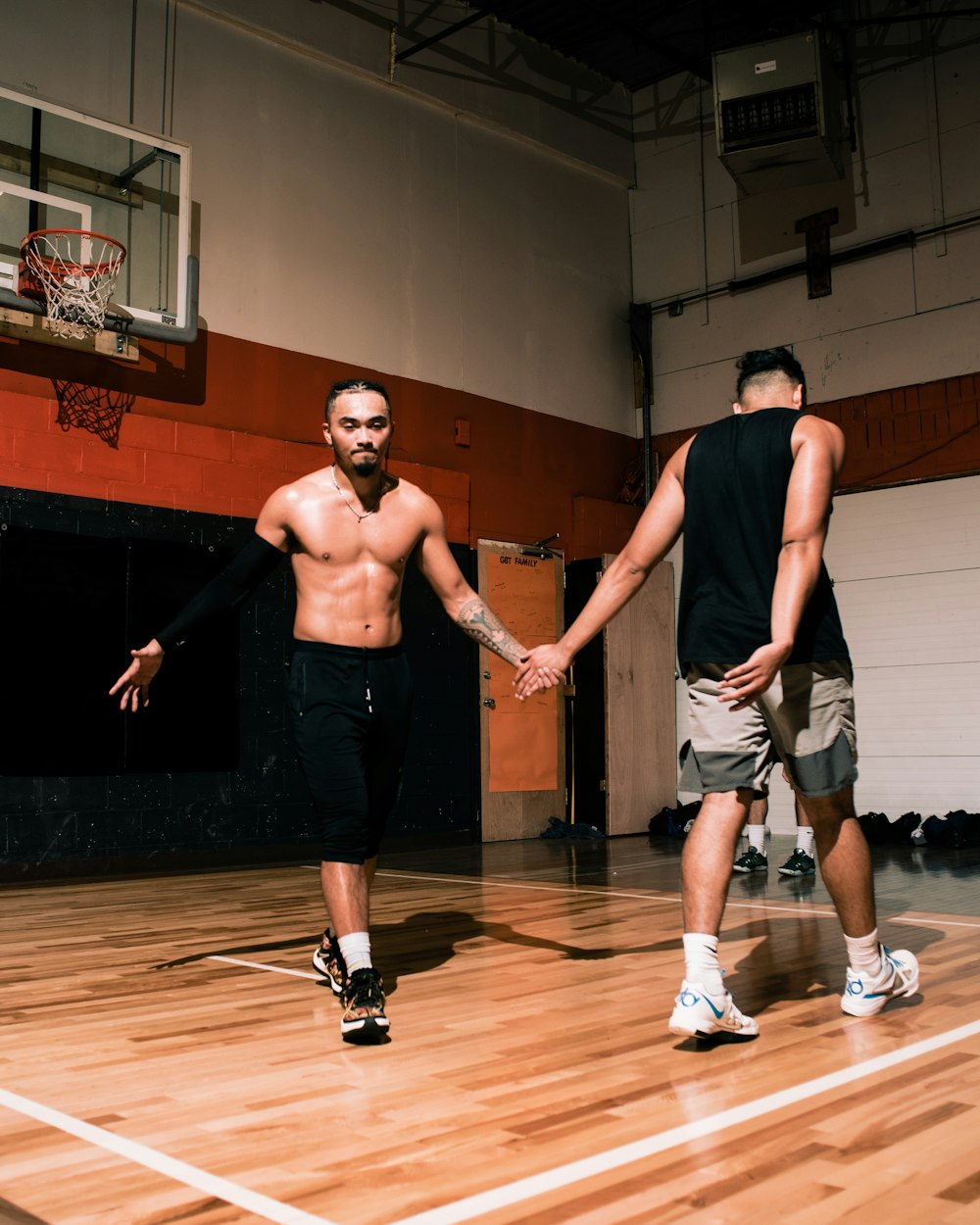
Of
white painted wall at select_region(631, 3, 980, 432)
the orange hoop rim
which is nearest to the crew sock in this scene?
white painted wall at select_region(631, 3, 980, 432)

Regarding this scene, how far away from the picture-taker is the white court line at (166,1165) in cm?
164

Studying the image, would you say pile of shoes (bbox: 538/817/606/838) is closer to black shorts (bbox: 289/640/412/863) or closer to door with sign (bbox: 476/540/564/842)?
door with sign (bbox: 476/540/564/842)

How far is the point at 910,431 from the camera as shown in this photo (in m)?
8.73

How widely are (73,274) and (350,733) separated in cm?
453

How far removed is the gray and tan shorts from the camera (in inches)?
106

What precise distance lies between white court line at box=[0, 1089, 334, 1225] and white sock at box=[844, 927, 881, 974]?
1.64 metres

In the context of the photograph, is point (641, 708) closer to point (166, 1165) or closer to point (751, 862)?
point (751, 862)

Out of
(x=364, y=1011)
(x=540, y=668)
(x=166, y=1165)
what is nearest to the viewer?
(x=166, y=1165)

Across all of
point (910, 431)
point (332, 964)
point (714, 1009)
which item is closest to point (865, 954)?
point (714, 1009)

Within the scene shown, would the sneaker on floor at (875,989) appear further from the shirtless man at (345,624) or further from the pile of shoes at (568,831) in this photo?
the pile of shoes at (568,831)

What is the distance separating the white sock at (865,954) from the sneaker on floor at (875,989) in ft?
0.05

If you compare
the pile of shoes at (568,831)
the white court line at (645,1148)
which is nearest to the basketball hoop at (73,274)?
the pile of shoes at (568,831)

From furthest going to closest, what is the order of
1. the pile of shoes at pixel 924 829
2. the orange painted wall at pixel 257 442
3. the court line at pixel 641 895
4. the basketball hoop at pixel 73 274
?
1. the pile of shoes at pixel 924 829
2. the orange painted wall at pixel 257 442
3. the basketball hoop at pixel 73 274
4. the court line at pixel 641 895

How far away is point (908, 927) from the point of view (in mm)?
4281
